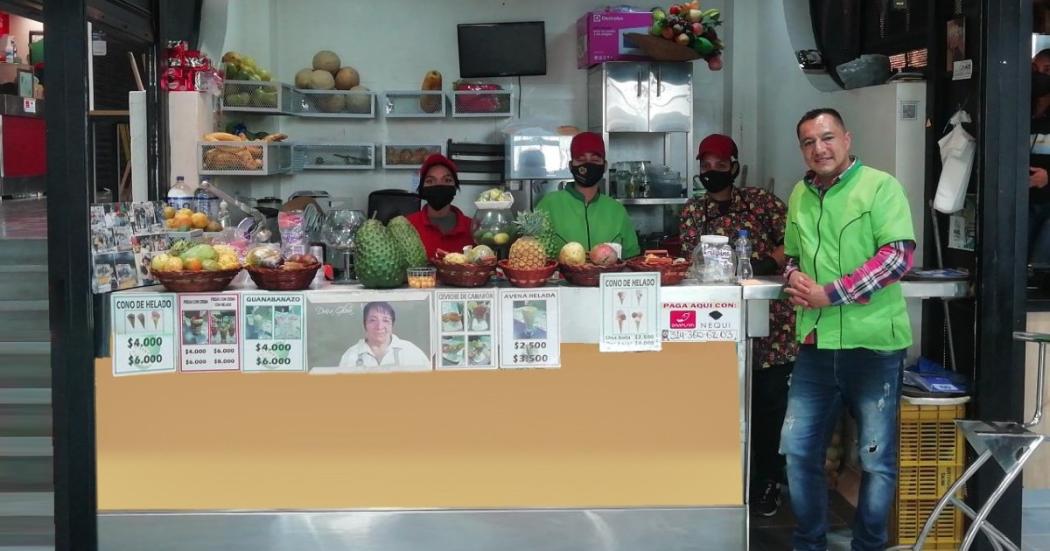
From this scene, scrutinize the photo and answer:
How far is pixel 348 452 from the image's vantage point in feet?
13.6

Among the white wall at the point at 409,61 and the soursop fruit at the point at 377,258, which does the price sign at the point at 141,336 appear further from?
the white wall at the point at 409,61

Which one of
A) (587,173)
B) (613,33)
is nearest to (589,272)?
(587,173)

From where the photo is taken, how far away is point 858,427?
4.12 metres

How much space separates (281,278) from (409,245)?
469 millimetres

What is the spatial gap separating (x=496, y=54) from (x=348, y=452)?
4.57 m

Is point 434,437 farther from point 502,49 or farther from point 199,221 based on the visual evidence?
Result: point 502,49

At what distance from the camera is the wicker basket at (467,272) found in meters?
3.95

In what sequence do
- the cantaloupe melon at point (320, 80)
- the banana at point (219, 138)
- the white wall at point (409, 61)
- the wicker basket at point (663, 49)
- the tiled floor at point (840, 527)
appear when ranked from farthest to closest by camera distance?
the white wall at point (409, 61)
the cantaloupe melon at point (320, 80)
the wicker basket at point (663, 49)
the banana at point (219, 138)
the tiled floor at point (840, 527)

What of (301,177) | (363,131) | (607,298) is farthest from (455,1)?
(607,298)

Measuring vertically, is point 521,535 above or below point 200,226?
below

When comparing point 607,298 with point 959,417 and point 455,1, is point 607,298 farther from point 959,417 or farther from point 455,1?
point 455,1

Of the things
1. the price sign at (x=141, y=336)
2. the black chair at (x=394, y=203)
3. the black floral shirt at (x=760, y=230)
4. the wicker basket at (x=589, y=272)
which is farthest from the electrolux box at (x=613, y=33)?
the price sign at (x=141, y=336)

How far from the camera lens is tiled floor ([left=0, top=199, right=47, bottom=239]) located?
24.5 feet

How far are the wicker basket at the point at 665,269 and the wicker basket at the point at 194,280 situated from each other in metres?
1.45
